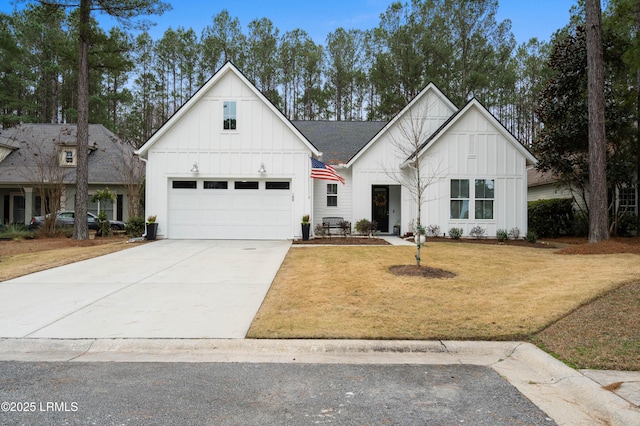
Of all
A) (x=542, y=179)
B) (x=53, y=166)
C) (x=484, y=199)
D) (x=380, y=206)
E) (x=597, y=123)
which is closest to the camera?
(x=597, y=123)

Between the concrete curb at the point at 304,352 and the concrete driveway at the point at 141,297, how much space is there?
0.23 m

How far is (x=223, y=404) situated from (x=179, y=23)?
38829 mm

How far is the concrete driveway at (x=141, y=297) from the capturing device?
17.9ft

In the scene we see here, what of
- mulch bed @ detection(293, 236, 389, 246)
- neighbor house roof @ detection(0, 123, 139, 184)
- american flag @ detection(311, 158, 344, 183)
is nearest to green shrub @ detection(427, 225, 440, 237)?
mulch bed @ detection(293, 236, 389, 246)

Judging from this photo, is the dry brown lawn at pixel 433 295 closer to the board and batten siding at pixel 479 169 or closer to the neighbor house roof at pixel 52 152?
the board and batten siding at pixel 479 169

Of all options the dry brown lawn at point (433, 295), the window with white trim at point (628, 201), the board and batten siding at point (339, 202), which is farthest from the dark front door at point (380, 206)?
the window with white trim at point (628, 201)

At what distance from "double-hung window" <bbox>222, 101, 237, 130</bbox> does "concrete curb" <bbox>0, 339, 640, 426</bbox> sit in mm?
12804

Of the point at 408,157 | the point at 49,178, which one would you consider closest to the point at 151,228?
the point at 49,178

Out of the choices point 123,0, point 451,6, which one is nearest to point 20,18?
point 123,0

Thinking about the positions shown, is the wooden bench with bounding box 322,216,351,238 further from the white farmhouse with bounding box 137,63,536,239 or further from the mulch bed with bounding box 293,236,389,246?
the white farmhouse with bounding box 137,63,536,239

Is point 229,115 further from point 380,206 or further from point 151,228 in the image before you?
point 380,206

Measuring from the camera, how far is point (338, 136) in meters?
21.9

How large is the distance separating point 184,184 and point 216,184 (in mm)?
1296

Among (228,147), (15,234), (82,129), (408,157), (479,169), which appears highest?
(82,129)
